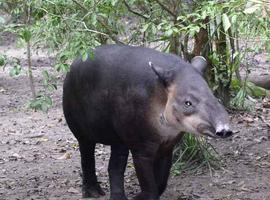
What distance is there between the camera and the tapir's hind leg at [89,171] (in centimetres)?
526

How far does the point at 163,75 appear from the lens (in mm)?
4367

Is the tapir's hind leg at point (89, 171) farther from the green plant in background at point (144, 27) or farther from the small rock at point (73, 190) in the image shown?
the green plant in background at point (144, 27)

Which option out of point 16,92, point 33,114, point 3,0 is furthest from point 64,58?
point 16,92

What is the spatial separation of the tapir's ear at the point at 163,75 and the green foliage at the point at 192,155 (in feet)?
5.04

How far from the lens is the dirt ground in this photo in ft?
18.2

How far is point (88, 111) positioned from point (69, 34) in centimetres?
56

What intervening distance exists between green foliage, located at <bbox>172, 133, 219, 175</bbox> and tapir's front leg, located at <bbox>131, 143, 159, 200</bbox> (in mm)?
1213

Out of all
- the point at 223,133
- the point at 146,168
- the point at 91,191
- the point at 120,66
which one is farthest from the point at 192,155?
the point at 223,133

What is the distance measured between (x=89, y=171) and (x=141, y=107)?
1.05m

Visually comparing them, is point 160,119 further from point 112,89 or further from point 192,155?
point 192,155

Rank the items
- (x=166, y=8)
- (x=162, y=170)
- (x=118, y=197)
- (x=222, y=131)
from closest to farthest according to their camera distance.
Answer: (x=222, y=131), (x=162, y=170), (x=118, y=197), (x=166, y=8)

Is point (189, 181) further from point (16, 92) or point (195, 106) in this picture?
point (16, 92)

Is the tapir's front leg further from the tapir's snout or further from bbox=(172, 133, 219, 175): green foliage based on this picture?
bbox=(172, 133, 219, 175): green foliage

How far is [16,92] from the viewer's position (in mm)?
10953
